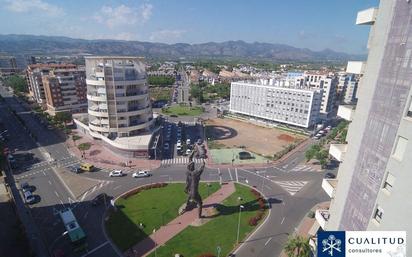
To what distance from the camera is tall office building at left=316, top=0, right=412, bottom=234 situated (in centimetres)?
1991

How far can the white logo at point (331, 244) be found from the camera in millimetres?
16281

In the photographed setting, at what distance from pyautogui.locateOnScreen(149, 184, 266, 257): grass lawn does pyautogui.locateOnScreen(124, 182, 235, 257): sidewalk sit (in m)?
1.25

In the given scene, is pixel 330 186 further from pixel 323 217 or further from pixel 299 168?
pixel 299 168

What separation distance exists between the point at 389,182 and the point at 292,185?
161ft

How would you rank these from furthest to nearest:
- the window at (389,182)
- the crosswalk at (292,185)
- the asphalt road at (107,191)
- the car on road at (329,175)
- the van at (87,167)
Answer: the van at (87,167) < the car on road at (329,175) < the crosswalk at (292,185) < the asphalt road at (107,191) < the window at (389,182)

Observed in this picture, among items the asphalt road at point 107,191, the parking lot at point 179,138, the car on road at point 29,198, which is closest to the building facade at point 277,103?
the asphalt road at point 107,191

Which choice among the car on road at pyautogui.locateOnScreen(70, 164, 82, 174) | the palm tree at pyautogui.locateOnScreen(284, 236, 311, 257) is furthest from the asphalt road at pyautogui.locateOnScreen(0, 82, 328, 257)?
A: the palm tree at pyautogui.locateOnScreen(284, 236, 311, 257)

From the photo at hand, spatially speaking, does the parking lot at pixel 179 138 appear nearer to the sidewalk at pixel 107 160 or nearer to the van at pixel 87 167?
the sidewalk at pixel 107 160

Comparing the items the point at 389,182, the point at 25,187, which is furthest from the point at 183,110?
the point at 389,182

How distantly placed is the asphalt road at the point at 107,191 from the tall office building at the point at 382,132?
84.0ft

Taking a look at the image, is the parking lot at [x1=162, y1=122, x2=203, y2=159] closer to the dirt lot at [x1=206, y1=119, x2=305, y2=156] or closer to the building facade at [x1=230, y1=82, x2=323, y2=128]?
the dirt lot at [x1=206, y1=119, x2=305, y2=156]

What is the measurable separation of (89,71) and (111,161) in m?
32.6

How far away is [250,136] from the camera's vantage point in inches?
4370

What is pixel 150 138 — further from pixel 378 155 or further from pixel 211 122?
pixel 378 155
